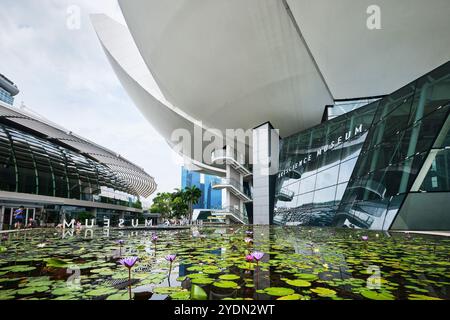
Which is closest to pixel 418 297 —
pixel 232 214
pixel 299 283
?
pixel 299 283

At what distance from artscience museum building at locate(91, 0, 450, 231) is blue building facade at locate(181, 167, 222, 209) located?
42.9 metres

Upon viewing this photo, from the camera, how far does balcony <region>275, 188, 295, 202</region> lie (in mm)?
20092

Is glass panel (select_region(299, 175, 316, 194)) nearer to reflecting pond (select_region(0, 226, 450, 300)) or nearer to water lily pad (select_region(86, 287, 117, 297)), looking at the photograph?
reflecting pond (select_region(0, 226, 450, 300))

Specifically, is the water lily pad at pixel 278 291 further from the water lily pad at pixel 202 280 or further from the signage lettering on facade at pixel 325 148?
the signage lettering on facade at pixel 325 148

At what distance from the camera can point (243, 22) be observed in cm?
1620

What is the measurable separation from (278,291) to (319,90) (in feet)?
68.3

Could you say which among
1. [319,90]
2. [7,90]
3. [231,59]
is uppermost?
[7,90]

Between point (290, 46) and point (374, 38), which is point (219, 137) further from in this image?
point (374, 38)

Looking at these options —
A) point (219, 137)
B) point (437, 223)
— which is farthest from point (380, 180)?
point (219, 137)

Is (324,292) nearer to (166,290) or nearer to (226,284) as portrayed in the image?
(226,284)

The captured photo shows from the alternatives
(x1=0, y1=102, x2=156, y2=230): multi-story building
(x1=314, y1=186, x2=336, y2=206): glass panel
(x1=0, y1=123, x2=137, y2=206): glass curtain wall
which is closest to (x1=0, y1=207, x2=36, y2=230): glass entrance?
(x1=0, y1=102, x2=156, y2=230): multi-story building

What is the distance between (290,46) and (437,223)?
13.5 meters

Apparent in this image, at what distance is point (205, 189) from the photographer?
243 ft

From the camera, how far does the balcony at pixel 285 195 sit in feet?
65.9
